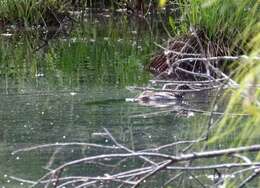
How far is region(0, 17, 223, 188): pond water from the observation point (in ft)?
17.1

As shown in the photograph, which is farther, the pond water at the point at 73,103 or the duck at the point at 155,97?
the duck at the point at 155,97

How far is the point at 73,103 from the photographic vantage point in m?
6.84

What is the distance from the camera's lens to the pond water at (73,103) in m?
5.23

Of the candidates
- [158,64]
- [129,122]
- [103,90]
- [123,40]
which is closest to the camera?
[129,122]

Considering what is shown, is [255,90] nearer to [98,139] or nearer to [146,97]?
[98,139]

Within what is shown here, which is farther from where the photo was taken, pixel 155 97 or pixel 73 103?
pixel 155 97

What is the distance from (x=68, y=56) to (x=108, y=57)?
50 centimetres

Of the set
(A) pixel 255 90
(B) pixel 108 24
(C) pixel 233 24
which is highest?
(A) pixel 255 90

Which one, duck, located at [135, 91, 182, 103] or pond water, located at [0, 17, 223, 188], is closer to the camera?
pond water, located at [0, 17, 223, 188]

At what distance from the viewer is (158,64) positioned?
360 inches

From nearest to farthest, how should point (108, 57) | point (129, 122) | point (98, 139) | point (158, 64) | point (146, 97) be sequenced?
1. point (98, 139)
2. point (129, 122)
3. point (146, 97)
4. point (158, 64)
5. point (108, 57)

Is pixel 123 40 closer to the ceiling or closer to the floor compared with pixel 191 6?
closer to the floor

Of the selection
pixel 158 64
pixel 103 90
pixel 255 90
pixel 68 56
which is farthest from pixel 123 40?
pixel 255 90

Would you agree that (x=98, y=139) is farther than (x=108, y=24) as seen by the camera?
No
